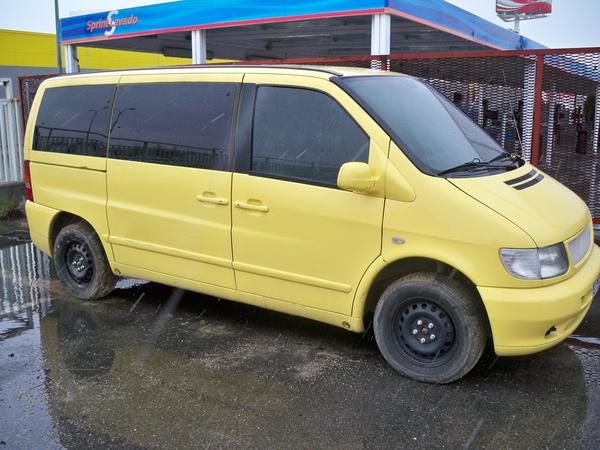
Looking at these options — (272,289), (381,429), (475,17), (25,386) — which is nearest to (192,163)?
(272,289)

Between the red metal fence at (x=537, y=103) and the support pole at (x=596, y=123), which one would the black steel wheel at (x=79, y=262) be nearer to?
the red metal fence at (x=537, y=103)

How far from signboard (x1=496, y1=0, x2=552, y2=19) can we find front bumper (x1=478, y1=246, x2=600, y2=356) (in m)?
38.0

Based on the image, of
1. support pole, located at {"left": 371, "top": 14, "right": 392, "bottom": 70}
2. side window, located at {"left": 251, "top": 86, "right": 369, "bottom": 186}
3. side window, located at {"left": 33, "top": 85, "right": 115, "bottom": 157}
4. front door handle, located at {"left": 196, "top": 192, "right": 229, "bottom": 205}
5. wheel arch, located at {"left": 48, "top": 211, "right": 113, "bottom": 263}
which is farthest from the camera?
support pole, located at {"left": 371, "top": 14, "right": 392, "bottom": 70}

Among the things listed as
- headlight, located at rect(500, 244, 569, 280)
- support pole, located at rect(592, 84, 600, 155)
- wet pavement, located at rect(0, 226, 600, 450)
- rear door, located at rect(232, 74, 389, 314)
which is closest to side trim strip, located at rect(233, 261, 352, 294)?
rear door, located at rect(232, 74, 389, 314)

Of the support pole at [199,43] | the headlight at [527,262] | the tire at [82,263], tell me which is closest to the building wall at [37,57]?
the support pole at [199,43]

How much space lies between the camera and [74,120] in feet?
17.9

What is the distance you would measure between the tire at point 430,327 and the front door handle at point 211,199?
134 centimetres

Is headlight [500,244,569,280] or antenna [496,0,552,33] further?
antenna [496,0,552,33]

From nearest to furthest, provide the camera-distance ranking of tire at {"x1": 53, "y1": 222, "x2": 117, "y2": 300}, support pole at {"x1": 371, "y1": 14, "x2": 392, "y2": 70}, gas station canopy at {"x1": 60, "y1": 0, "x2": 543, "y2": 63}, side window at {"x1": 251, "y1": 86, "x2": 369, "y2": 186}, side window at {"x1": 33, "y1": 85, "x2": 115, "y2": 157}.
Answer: side window at {"x1": 251, "y1": 86, "x2": 369, "y2": 186}, side window at {"x1": 33, "y1": 85, "x2": 115, "y2": 157}, tire at {"x1": 53, "y1": 222, "x2": 117, "y2": 300}, support pole at {"x1": 371, "y1": 14, "x2": 392, "y2": 70}, gas station canopy at {"x1": 60, "y1": 0, "x2": 543, "y2": 63}

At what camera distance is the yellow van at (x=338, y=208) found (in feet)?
12.0

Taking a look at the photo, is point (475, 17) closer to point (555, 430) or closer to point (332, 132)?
point (332, 132)

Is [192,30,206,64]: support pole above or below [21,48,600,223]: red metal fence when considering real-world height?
above

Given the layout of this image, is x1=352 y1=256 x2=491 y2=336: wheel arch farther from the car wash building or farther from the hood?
the car wash building

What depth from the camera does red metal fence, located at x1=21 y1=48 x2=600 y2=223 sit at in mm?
6633
